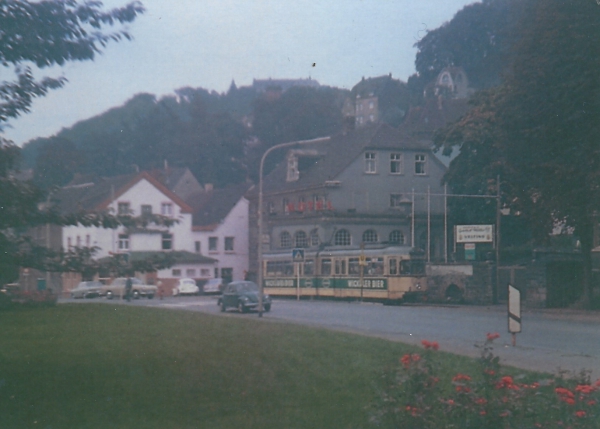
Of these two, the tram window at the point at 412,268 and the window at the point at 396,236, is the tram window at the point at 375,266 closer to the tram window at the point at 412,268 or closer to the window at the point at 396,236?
the tram window at the point at 412,268

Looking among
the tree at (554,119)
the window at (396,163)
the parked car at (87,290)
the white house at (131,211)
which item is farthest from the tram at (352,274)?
the white house at (131,211)

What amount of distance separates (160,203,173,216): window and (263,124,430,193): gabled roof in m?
27.8

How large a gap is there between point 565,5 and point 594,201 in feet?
25.5

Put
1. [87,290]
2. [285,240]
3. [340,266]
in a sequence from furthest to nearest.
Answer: [285,240] < [340,266] < [87,290]

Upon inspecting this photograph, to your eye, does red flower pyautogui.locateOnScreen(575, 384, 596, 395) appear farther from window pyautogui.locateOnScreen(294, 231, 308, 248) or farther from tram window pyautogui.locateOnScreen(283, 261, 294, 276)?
tram window pyautogui.locateOnScreen(283, 261, 294, 276)

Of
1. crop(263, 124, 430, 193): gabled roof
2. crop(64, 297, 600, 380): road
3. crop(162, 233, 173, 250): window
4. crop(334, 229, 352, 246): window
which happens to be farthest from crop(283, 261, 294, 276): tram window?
crop(162, 233, 173, 250): window

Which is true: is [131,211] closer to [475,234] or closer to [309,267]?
[475,234]

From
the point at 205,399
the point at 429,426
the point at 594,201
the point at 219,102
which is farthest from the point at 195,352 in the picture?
the point at 594,201

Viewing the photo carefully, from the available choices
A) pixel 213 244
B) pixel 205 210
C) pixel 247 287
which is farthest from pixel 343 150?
pixel 205 210

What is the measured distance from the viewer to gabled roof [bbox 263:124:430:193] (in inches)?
1526

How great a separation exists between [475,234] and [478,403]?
32919mm

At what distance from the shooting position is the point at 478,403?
304 inches

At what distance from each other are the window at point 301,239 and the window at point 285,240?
0.43 metres

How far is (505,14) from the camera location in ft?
131
